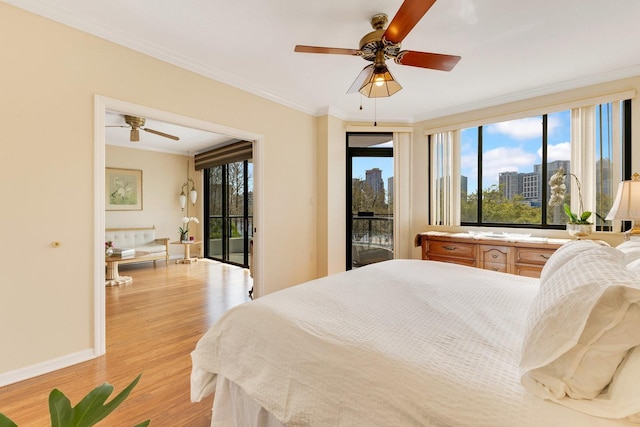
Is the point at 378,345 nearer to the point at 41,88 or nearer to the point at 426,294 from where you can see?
the point at 426,294

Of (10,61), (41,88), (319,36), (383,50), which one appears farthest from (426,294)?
(10,61)

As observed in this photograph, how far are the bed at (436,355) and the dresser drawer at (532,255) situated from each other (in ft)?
5.55

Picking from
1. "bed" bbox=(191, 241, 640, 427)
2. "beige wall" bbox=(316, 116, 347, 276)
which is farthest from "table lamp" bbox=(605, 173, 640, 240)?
"beige wall" bbox=(316, 116, 347, 276)

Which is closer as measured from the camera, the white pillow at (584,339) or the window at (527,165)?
A: the white pillow at (584,339)

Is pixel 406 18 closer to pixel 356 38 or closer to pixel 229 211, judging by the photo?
pixel 356 38

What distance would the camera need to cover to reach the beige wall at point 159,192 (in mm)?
6051

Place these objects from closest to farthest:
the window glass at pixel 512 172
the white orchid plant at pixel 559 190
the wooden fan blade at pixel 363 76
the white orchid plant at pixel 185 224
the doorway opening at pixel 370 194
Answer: the wooden fan blade at pixel 363 76
the white orchid plant at pixel 559 190
the window glass at pixel 512 172
the doorway opening at pixel 370 194
the white orchid plant at pixel 185 224

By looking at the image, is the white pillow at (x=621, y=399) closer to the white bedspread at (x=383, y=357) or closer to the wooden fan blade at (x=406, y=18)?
the white bedspread at (x=383, y=357)

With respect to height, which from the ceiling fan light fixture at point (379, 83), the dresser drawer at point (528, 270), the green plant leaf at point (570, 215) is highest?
the ceiling fan light fixture at point (379, 83)

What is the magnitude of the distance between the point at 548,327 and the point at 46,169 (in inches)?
118

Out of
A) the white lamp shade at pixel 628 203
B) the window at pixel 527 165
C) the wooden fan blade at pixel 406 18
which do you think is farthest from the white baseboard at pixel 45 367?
the white lamp shade at pixel 628 203

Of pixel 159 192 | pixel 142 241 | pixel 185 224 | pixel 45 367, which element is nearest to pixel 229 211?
pixel 185 224

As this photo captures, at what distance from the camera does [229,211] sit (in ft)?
21.7

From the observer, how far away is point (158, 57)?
2.64 m
